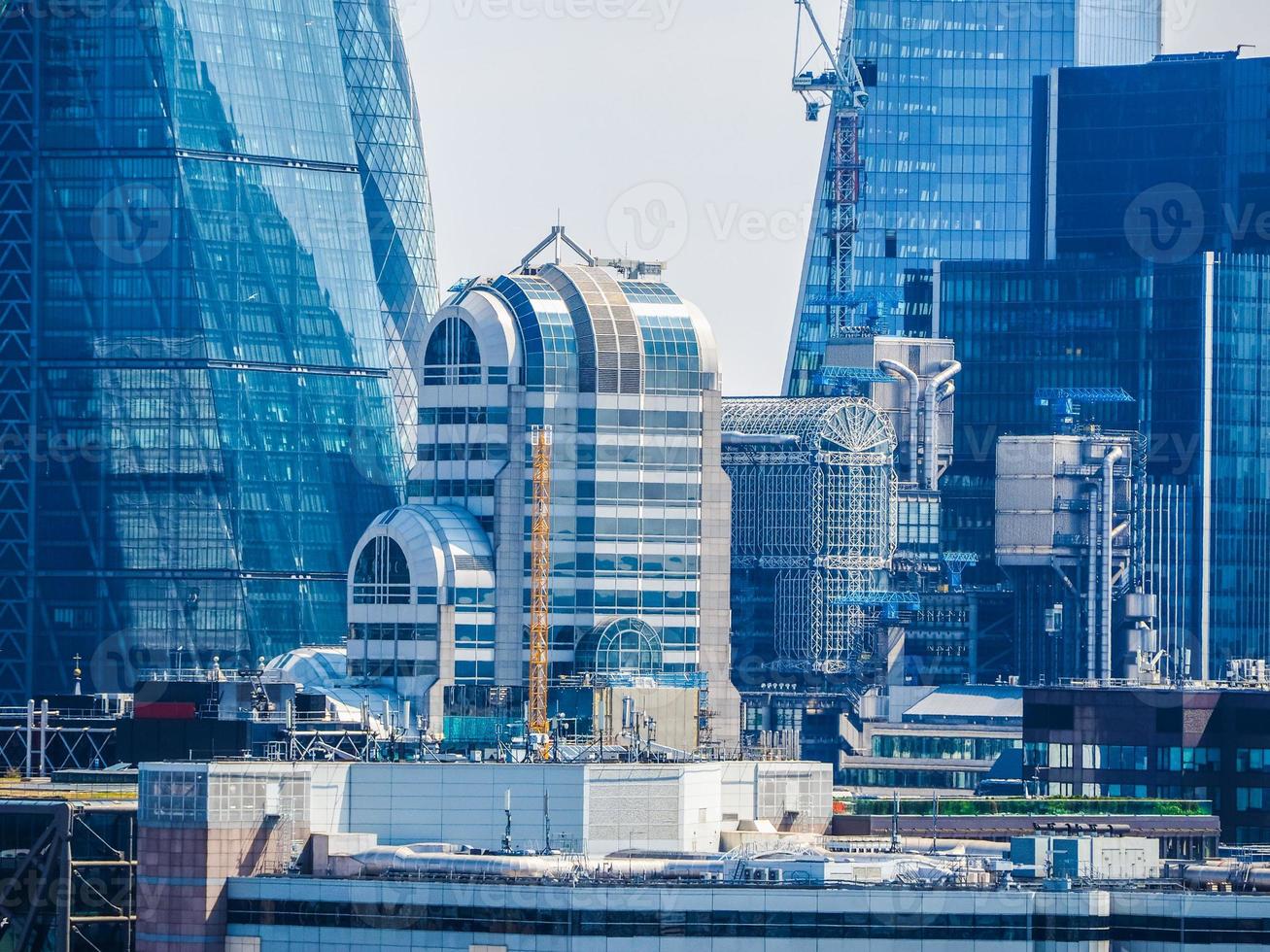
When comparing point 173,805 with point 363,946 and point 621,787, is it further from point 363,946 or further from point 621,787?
point 621,787

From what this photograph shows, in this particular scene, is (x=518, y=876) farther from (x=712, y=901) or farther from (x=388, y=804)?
(x=388, y=804)

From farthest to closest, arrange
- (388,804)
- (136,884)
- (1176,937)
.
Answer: (388,804), (136,884), (1176,937)

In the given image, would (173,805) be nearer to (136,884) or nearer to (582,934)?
(136,884)

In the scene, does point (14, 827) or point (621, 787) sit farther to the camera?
point (621, 787)

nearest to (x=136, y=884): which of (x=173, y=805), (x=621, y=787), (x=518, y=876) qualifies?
(x=173, y=805)

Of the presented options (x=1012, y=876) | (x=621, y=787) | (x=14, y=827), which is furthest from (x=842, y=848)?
(x=14, y=827)

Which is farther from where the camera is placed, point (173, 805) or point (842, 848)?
point (842, 848)

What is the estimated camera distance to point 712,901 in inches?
6545

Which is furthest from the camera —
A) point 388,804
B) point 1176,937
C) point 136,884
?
point 388,804

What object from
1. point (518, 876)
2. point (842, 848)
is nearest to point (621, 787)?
point (842, 848)

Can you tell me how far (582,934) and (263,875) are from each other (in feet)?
46.8

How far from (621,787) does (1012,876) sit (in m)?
30.0

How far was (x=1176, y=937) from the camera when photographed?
165m

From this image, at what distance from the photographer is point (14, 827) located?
180m
